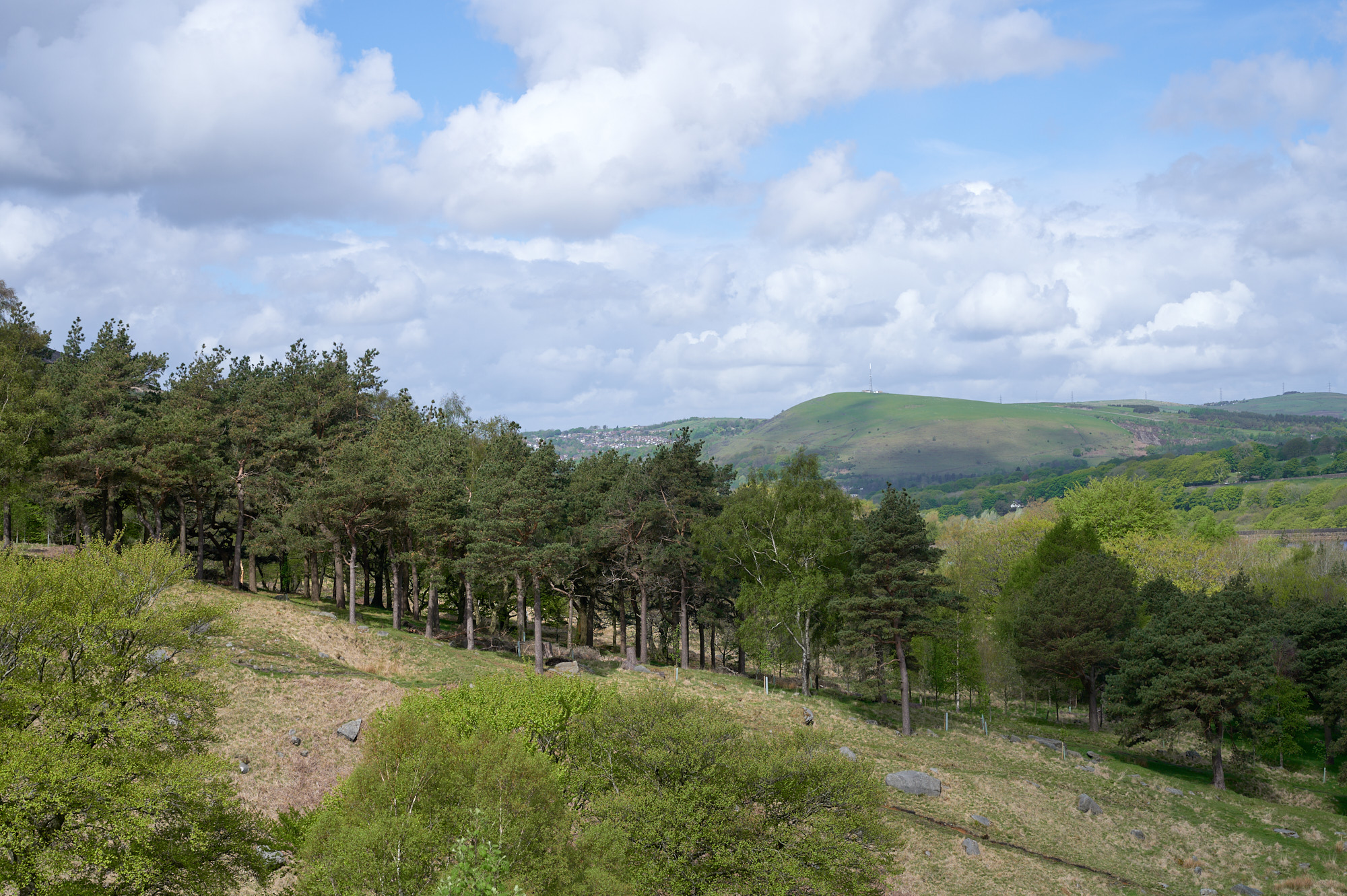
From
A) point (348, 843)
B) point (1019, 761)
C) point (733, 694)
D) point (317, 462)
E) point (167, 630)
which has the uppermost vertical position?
point (317, 462)

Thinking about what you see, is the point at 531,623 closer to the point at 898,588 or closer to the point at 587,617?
the point at 587,617

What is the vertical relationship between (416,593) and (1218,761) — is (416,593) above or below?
above

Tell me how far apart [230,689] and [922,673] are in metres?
54.1

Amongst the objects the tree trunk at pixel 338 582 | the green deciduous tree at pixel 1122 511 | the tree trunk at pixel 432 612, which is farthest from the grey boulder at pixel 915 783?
the green deciduous tree at pixel 1122 511

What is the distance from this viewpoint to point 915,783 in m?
43.2

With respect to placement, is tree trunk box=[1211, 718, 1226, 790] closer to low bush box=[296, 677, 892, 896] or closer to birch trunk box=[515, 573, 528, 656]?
low bush box=[296, 677, 892, 896]

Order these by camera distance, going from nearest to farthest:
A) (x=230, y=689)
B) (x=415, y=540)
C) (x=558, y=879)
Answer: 1. (x=558, y=879)
2. (x=230, y=689)
3. (x=415, y=540)

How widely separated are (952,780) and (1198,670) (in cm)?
1915

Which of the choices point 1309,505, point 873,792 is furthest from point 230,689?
point 1309,505

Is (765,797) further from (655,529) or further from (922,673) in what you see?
(922,673)

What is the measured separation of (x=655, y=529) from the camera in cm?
6331

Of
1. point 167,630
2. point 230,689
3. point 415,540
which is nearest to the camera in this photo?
point 167,630

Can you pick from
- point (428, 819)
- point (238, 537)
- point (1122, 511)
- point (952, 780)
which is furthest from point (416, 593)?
point (1122, 511)

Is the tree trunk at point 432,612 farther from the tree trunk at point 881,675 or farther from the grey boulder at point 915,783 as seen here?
the grey boulder at point 915,783
